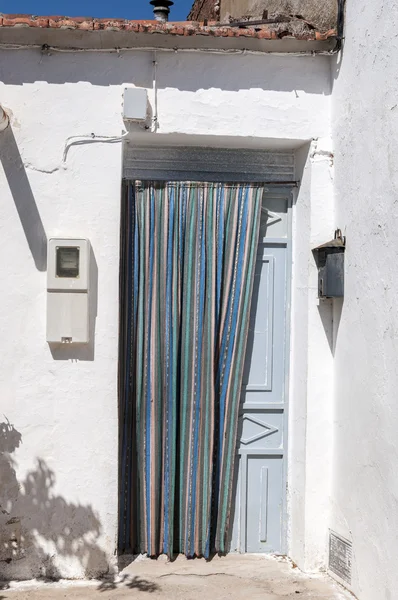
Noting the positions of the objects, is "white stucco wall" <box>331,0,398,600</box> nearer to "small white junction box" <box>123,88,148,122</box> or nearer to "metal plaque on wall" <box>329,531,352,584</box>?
"metal plaque on wall" <box>329,531,352,584</box>

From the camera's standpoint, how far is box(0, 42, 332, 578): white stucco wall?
5.09 metres

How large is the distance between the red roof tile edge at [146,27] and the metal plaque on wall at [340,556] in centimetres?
348

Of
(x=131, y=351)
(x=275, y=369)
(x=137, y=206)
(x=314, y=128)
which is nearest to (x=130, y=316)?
(x=131, y=351)

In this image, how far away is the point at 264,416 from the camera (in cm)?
557

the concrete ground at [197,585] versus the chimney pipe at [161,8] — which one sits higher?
the chimney pipe at [161,8]

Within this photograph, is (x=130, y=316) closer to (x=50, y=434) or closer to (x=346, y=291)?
(x=50, y=434)

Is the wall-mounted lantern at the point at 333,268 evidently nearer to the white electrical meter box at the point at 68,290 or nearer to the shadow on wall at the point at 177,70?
the shadow on wall at the point at 177,70

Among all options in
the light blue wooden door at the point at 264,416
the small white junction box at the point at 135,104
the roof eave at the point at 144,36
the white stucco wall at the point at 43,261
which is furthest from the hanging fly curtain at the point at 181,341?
the roof eave at the point at 144,36

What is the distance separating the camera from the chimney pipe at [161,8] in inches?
308

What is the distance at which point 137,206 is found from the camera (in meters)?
5.41

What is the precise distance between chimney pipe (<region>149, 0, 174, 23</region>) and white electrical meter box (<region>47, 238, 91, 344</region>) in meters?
3.82

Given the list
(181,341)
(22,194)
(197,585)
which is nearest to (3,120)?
(22,194)

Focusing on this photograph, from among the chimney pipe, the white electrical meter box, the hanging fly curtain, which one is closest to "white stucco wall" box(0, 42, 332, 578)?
the white electrical meter box

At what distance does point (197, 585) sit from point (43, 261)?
2.48 meters
